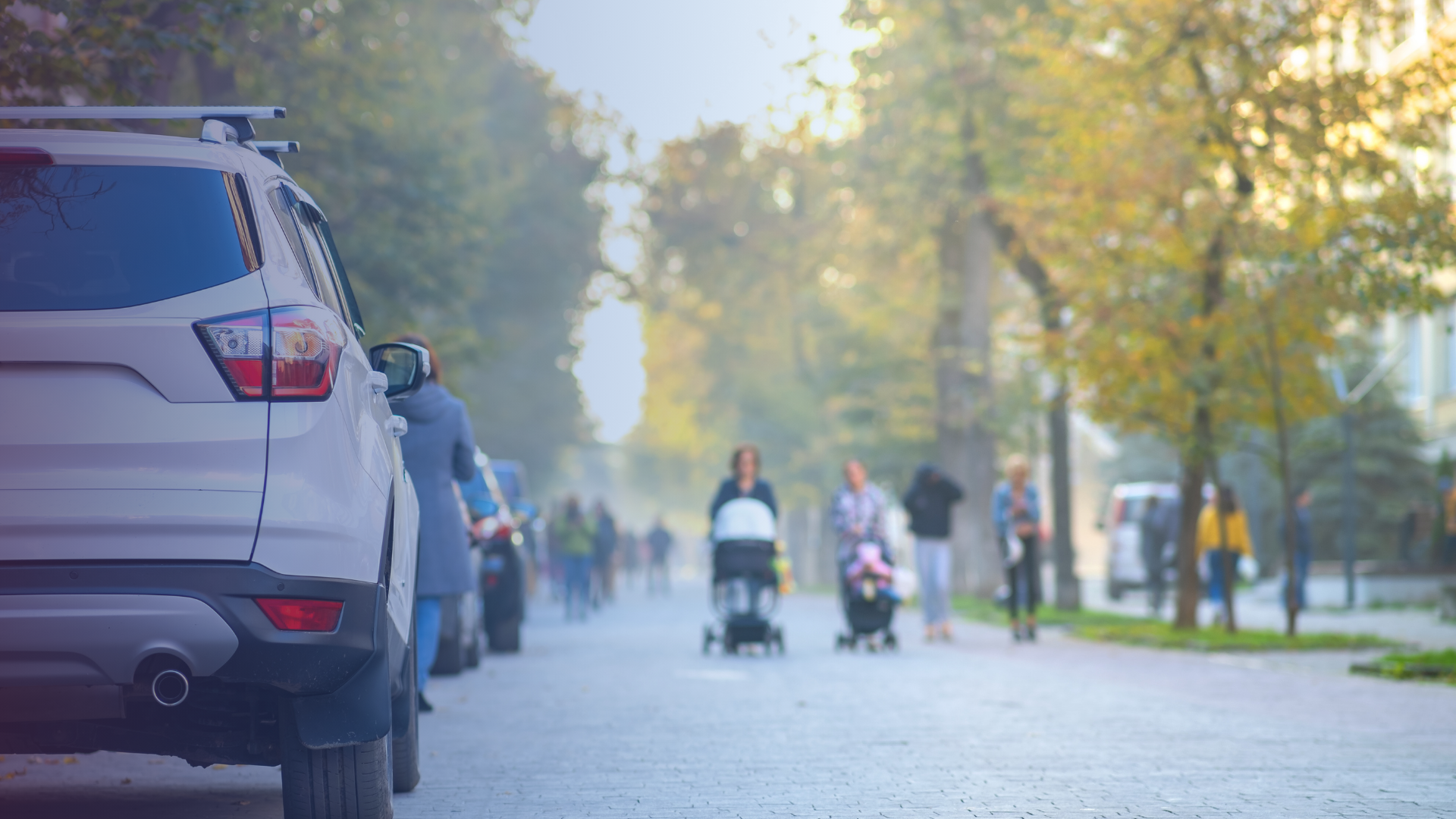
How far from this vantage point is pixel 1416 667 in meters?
13.0

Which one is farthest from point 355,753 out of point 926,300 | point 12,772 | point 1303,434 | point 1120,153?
point 1303,434

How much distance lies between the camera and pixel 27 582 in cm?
409

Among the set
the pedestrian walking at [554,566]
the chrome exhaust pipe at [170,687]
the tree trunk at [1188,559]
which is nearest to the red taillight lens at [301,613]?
the chrome exhaust pipe at [170,687]

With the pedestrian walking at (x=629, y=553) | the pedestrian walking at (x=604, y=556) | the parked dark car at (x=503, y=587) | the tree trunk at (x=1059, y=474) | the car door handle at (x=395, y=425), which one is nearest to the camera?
the car door handle at (x=395, y=425)

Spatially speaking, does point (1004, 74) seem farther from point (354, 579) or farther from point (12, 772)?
point (354, 579)

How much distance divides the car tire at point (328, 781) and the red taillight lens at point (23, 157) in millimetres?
1692

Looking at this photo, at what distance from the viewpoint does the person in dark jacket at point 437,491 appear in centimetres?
880

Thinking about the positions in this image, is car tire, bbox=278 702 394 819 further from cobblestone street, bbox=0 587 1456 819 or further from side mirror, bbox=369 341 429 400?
cobblestone street, bbox=0 587 1456 819

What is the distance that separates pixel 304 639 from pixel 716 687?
8.01 meters

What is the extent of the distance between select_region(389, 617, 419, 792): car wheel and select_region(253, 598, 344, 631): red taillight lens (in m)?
1.56

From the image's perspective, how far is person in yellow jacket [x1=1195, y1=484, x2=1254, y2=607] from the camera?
20938 millimetres

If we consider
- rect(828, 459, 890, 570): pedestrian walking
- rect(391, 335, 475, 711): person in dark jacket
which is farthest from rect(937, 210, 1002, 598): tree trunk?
rect(391, 335, 475, 711): person in dark jacket

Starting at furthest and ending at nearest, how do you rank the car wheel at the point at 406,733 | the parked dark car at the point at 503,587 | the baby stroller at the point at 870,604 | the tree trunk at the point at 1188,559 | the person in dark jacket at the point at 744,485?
the tree trunk at the point at 1188,559, the baby stroller at the point at 870,604, the person in dark jacket at the point at 744,485, the parked dark car at the point at 503,587, the car wheel at the point at 406,733

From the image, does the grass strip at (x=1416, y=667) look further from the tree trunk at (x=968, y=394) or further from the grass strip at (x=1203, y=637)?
the tree trunk at (x=968, y=394)
